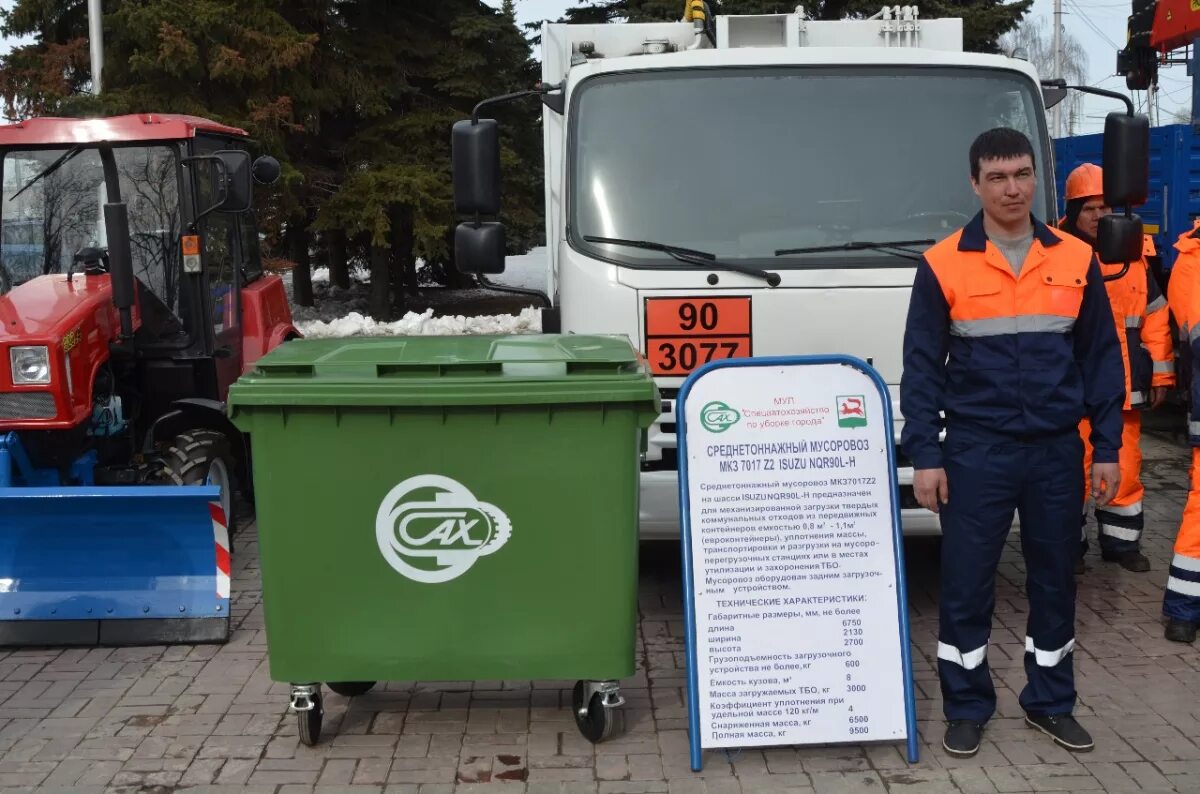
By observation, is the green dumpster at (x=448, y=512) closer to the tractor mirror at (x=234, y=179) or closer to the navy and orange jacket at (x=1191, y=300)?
the navy and orange jacket at (x=1191, y=300)

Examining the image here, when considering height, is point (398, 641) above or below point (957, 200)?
below

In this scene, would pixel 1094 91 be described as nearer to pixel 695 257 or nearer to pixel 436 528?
pixel 695 257

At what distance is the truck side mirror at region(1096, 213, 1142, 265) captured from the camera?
5441 mm

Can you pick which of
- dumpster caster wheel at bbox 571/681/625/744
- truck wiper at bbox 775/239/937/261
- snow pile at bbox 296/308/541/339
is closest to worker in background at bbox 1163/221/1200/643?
truck wiper at bbox 775/239/937/261

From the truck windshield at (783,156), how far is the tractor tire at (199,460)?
253 cm

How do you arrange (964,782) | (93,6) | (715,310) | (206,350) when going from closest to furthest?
(964,782) < (715,310) < (206,350) < (93,6)

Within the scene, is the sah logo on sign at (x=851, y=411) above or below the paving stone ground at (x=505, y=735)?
above

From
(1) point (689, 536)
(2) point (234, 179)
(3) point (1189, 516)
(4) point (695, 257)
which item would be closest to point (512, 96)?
(4) point (695, 257)

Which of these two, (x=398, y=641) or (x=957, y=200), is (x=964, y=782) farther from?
(x=957, y=200)

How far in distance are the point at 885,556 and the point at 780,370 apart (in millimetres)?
699

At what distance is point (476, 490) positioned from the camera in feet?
13.6

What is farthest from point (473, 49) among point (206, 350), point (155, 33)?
point (206, 350)

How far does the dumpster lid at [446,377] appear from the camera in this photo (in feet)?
13.4

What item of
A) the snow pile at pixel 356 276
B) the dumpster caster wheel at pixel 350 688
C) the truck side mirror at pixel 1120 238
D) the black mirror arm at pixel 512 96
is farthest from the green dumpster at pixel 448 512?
the snow pile at pixel 356 276
